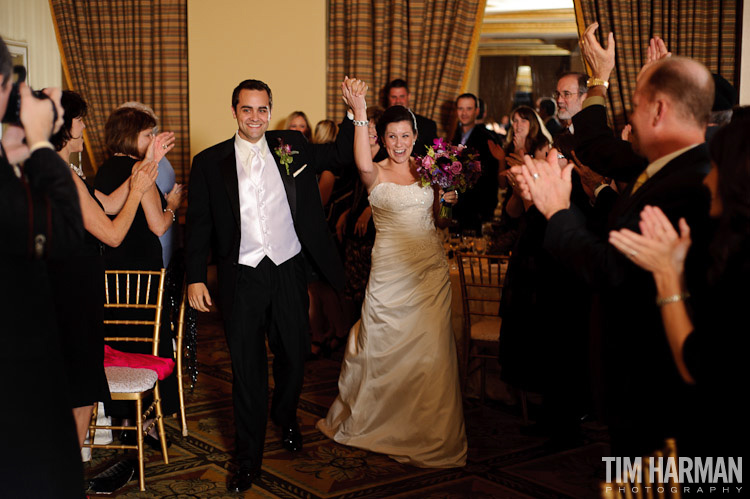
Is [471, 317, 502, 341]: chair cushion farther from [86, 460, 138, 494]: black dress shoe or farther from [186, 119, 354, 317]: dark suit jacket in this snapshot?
[86, 460, 138, 494]: black dress shoe

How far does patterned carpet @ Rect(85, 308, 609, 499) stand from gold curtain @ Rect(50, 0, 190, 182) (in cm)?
369

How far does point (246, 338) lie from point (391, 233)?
990 mm

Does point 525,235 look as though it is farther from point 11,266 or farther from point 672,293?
point 11,266

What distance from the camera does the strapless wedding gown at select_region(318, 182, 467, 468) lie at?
12.8 ft

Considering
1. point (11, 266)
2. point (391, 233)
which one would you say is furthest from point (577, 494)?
point (11, 266)

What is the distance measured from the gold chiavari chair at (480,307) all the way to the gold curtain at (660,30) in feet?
7.40

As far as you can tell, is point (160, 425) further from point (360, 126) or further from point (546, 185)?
point (546, 185)

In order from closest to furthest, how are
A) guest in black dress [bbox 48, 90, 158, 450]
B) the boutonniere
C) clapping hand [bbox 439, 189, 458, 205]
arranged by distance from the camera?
1. guest in black dress [bbox 48, 90, 158, 450]
2. the boutonniere
3. clapping hand [bbox 439, 189, 458, 205]

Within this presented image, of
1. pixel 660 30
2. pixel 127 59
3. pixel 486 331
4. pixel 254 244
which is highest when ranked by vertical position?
pixel 660 30

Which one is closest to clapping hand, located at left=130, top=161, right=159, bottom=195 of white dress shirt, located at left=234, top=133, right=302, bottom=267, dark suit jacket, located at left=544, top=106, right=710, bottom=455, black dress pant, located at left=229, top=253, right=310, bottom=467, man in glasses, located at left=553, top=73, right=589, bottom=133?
white dress shirt, located at left=234, top=133, right=302, bottom=267

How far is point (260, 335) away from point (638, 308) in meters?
2.17

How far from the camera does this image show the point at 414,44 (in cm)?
669

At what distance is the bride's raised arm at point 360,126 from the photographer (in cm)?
351

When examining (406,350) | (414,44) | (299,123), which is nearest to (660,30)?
(414,44)
